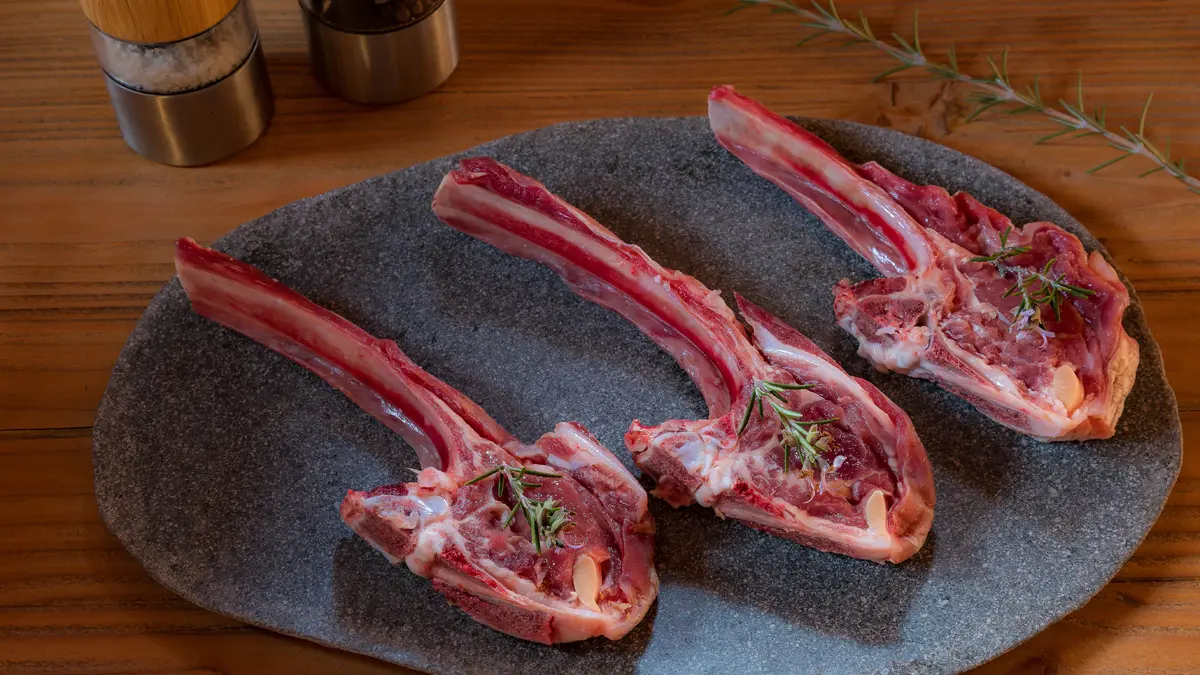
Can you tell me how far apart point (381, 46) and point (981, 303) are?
4.30 feet

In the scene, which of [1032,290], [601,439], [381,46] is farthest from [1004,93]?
[381,46]

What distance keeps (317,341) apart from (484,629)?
2.01 ft

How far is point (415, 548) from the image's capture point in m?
1.97

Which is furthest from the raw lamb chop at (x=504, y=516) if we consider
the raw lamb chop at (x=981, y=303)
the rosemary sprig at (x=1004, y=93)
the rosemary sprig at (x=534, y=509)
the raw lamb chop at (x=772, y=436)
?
the rosemary sprig at (x=1004, y=93)

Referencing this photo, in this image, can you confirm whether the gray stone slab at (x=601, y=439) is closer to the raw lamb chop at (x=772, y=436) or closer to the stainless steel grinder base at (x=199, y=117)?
the raw lamb chop at (x=772, y=436)

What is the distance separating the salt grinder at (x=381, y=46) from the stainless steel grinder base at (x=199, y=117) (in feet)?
0.44

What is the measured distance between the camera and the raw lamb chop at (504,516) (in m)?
1.93

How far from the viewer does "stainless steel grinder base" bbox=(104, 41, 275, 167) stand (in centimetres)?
249

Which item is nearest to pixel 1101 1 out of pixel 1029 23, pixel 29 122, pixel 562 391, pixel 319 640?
pixel 1029 23

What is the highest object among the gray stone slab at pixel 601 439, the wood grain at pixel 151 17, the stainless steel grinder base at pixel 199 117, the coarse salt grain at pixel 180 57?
the wood grain at pixel 151 17

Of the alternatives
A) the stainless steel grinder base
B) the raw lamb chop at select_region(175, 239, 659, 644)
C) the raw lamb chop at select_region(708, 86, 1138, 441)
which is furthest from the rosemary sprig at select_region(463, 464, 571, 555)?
the stainless steel grinder base

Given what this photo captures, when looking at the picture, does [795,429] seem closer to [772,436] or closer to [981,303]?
[772,436]

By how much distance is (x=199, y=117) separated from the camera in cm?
254

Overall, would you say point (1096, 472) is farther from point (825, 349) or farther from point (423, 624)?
point (423, 624)
